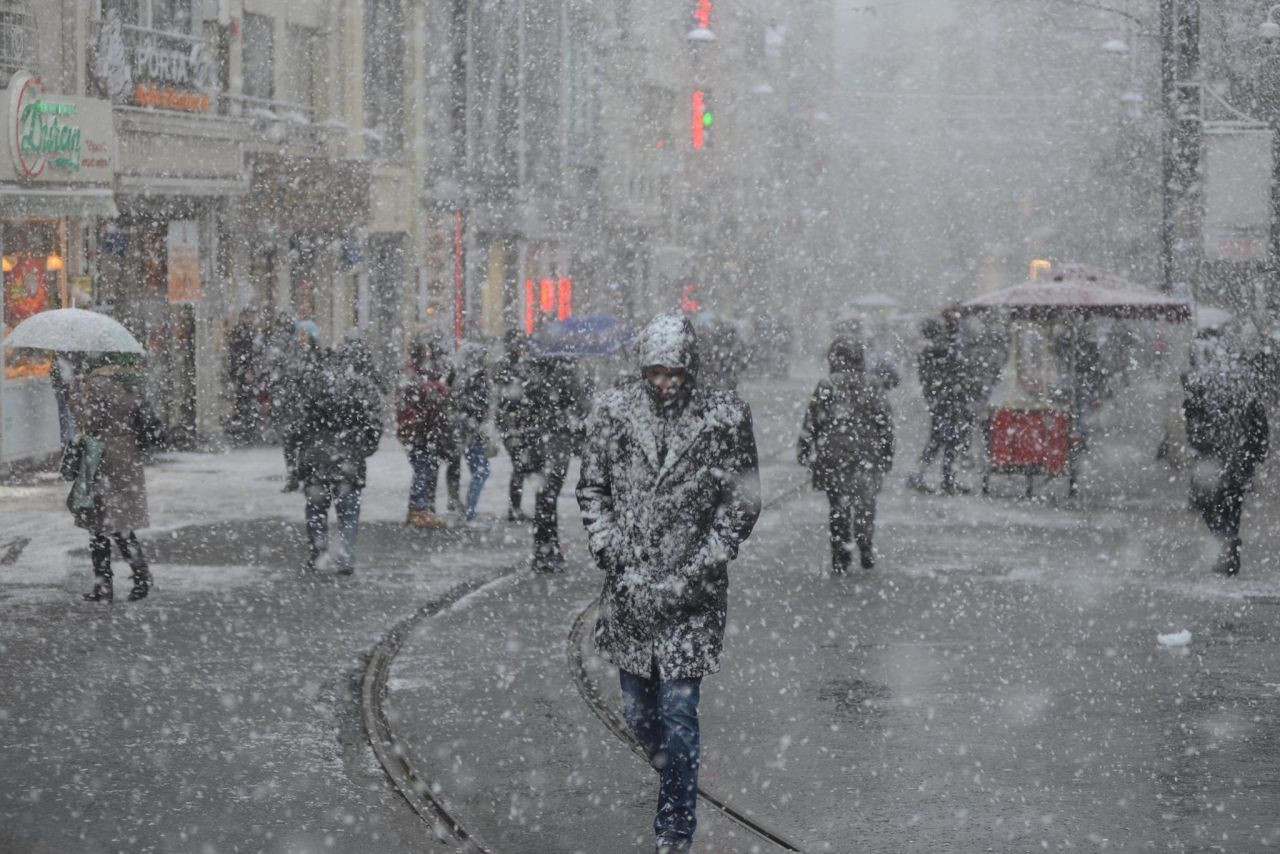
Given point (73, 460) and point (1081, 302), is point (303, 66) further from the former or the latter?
point (73, 460)

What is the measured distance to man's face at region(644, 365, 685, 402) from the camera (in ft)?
19.8

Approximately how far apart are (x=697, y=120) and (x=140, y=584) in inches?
1960

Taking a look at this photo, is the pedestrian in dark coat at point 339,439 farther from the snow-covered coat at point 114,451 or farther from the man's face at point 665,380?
the man's face at point 665,380

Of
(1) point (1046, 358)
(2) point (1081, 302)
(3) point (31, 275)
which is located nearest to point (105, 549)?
(2) point (1081, 302)

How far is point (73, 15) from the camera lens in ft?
75.0

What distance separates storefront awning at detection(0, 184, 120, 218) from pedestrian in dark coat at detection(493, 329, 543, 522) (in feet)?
24.6

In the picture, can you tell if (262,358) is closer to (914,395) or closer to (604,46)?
(914,395)

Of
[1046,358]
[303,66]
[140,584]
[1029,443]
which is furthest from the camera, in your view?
[303,66]

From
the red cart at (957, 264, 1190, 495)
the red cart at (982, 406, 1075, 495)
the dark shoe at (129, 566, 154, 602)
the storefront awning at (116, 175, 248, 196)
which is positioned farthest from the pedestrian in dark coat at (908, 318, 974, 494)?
the storefront awning at (116, 175, 248, 196)

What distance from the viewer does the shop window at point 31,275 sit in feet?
71.9

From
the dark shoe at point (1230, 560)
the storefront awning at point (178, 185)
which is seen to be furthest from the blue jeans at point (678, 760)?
the storefront awning at point (178, 185)

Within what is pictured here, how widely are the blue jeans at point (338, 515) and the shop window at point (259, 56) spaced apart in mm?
17227

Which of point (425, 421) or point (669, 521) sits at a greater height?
point (669, 521)

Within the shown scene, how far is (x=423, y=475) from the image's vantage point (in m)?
15.5
